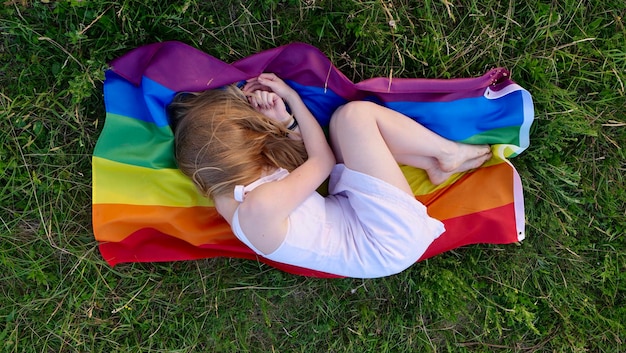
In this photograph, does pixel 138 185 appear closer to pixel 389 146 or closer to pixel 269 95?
pixel 269 95

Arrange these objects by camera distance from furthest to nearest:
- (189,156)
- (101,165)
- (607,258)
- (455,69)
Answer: (607,258), (455,69), (101,165), (189,156)

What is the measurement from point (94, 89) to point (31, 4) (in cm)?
56

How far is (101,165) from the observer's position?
2793mm

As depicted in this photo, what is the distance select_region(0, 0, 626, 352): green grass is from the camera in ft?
9.20

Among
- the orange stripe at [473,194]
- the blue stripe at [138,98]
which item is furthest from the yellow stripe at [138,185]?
the orange stripe at [473,194]

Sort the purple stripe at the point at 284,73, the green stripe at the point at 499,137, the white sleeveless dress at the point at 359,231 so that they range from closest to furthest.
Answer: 1. the white sleeveless dress at the point at 359,231
2. the purple stripe at the point at 284,73
3. the green stripe at the point at 499,137

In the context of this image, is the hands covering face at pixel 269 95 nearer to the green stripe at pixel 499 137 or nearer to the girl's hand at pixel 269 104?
the girl's hand at pixel 269 104

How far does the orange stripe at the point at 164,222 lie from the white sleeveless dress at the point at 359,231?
0.40 m

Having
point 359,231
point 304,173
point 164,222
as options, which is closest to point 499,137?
point 359,231

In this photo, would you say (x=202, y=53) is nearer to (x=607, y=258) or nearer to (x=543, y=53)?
(x=543, y=53)

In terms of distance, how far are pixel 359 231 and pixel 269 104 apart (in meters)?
0.90

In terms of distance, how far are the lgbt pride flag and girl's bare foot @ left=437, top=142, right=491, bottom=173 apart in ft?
0.18

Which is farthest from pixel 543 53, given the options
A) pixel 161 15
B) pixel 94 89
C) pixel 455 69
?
pixel 94 89

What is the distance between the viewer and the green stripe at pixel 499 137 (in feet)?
9.57
